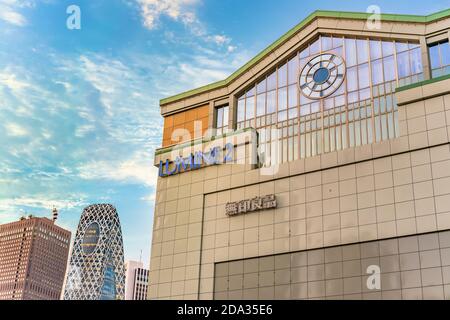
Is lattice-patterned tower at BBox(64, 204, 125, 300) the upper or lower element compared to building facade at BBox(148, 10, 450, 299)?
upper

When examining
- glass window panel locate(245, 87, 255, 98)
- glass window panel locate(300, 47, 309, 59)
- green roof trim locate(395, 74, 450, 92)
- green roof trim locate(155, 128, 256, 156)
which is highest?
glass window panel locate(300, 47, 309, 59)

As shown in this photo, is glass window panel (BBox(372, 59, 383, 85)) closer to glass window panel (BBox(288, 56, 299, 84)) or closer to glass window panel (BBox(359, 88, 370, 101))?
glass window panel (BBox(359, 88, 370, 101))

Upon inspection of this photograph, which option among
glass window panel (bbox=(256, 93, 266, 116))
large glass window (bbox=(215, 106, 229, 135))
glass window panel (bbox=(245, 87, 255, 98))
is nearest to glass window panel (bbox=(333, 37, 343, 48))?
glass window panel (bbox=(256, 93, 266, 116))

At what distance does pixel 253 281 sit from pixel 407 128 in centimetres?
1801

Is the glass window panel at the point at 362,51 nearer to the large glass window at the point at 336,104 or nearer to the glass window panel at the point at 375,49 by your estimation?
the large glass window at the point at 336,104

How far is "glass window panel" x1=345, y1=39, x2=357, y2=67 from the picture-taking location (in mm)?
53491

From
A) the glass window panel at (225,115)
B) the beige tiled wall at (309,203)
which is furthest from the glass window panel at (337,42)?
the glass window panel at (225,115)

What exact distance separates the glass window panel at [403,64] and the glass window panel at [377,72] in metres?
1.59

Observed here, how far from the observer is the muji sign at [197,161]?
2237 inches

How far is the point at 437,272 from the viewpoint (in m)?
41.9

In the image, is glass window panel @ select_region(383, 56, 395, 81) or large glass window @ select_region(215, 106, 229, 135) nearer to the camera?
glass window panel @ select_region(383, 56, 395, 81)

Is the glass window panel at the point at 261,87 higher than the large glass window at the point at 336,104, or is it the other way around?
the glass window panel at the point at 261,87
